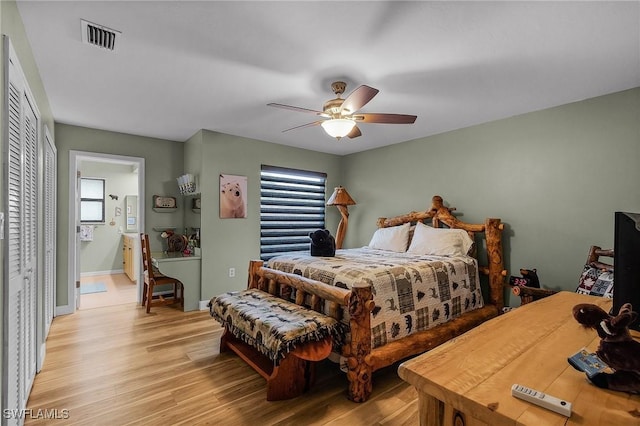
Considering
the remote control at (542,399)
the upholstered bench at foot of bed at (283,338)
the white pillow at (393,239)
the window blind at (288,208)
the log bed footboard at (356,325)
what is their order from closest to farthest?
the remote control at (542,399) < the upholstered bench at foot of bed at (283,338) < the log bed footboard at (356,325) < the white pillow at (393,239) < the window blind at (288,208)

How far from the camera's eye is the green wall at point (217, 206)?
406cm

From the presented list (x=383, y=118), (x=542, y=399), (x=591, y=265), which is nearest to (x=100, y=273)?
(x=383, y=118)

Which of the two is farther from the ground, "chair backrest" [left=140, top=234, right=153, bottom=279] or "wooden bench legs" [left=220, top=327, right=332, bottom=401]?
"chair backrest" [left=140, top=234, right=153, bottom=279]

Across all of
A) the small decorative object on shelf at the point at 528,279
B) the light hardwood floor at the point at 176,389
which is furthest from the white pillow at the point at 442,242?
the light hardwood floor at the point at 176,389

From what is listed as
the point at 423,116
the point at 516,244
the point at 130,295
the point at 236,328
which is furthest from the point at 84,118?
the point at 516,244

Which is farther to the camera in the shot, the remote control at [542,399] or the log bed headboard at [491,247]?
the log bed headboard at [491,247]

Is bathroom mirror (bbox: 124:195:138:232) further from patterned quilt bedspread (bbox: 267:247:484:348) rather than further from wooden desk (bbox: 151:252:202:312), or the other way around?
patterned quilt bedspread (bbox: 267:247:484:348)

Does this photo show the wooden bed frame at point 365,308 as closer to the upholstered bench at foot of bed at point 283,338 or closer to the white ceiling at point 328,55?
the upholstered bench at foot of bed at point 283,338

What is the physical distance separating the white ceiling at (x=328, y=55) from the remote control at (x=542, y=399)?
1.78m

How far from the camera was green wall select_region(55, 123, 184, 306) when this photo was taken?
3799 mm

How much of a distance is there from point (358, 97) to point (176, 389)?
8.01ft

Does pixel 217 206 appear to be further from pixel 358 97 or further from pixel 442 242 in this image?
pixel 442 242

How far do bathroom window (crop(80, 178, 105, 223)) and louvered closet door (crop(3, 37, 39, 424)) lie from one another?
16.8ft

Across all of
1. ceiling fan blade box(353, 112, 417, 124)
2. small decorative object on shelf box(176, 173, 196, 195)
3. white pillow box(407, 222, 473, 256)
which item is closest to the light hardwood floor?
white pillow box(407, 222, 473, 256)
